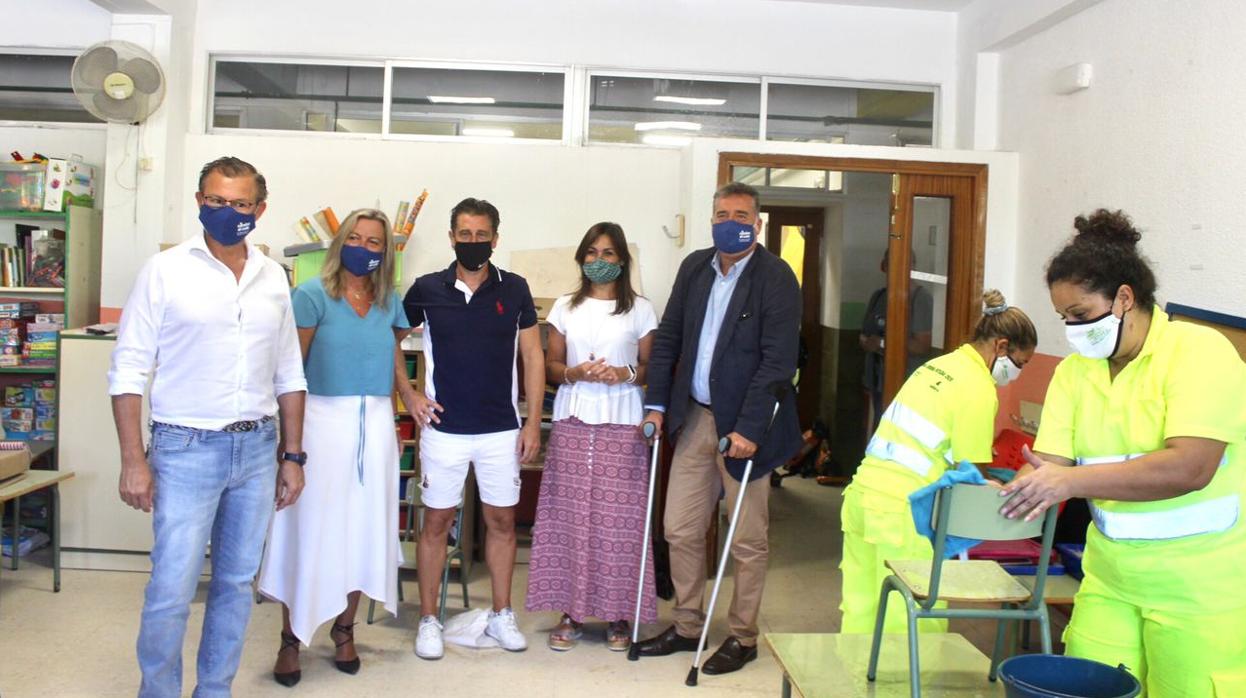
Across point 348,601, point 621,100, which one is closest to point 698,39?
point 621,100

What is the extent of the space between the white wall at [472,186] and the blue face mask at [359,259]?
6.48 feet

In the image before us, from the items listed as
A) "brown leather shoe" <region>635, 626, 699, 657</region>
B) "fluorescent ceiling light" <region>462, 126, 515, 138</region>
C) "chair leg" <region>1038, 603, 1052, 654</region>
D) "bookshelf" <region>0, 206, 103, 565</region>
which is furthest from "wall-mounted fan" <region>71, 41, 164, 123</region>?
"chair leg" <region>1038, 603, 1052, 654</region>

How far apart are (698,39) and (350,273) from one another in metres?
2.93

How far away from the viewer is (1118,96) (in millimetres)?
4219

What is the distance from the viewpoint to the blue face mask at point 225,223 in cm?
267

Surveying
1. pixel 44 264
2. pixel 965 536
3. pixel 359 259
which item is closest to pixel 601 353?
pixel 359 259

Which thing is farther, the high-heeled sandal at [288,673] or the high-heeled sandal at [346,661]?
the high-heeled sandal at [346,661]

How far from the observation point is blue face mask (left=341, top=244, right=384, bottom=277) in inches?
128

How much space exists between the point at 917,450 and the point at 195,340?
2.07 metres

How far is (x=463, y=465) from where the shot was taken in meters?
3.53

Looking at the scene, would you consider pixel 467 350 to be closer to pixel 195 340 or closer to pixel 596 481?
pixel 596 481

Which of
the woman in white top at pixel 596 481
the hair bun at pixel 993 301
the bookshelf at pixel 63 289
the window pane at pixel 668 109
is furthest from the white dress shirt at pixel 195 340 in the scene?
the window pane at pixel 668 109

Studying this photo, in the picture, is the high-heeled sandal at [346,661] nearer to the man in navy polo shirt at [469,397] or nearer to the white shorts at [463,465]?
the man in navy polo shirt at [469,397]

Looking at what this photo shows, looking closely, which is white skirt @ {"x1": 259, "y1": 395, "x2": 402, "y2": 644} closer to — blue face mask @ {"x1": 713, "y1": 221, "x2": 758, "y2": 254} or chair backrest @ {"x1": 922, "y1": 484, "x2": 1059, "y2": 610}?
blue face mask @ {"x1": 713, "y1": 221, "x2": 758, "y2": 254}
